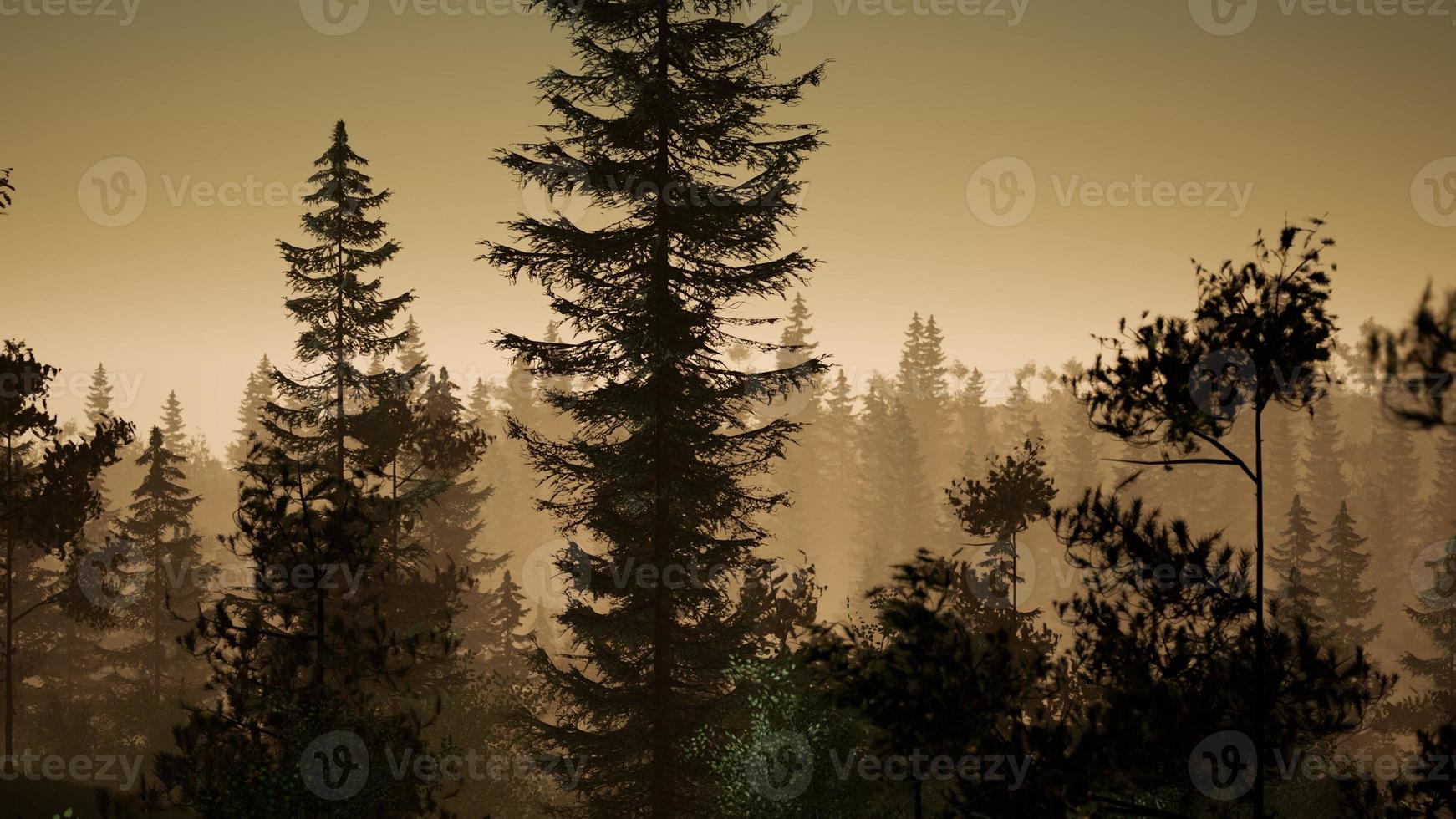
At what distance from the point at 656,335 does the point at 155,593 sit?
1548 inches

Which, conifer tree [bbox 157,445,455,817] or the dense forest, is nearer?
the dense forest

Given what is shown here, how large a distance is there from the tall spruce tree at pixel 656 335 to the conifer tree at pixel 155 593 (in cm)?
3149

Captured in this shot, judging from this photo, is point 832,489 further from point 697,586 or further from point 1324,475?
point 697,586

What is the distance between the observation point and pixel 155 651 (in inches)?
1613

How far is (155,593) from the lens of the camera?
133 feet

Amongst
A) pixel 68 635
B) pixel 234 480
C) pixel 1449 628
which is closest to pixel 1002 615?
pixel 1449 628

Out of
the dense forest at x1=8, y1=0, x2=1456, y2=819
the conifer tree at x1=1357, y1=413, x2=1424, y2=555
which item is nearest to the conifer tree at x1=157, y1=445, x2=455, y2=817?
the dense forest at x1=8, y1=0, x2=1456, y2=819

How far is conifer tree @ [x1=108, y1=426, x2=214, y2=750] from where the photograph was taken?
38312 millimetres

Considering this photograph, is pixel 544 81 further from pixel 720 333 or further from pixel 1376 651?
pixel 1376 651

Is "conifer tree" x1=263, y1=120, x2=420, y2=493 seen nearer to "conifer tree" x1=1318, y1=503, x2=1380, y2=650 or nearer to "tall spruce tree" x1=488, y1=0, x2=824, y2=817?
"tall spruce tree" x1=488, y1=0, x2=824, y2=817

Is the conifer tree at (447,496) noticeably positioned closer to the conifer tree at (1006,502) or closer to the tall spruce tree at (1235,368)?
the conifer tree at (1006,502)

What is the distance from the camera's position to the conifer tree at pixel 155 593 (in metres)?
38.3

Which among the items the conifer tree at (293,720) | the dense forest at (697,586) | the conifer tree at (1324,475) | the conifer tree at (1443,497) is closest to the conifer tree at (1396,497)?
the conifer tree at (1443,497)

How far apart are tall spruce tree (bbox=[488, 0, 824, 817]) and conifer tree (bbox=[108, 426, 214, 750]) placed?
3149 centimetres
